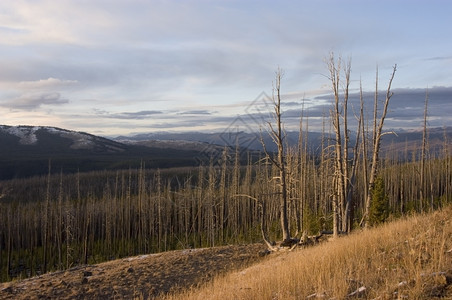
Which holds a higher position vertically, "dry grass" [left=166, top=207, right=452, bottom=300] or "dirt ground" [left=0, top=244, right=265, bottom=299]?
"dry grass" [left=166, top=207, right=452, bottom=300]

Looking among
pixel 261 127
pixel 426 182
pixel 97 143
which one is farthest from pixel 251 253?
pixel 97 143

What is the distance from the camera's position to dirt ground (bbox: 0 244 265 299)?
1285cm

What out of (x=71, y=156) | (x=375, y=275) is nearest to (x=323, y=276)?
(x=375, y=275)

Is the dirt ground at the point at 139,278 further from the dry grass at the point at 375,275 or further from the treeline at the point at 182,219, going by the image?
the treeline at the point at 182,219

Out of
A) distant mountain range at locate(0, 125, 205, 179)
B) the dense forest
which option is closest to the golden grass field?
the dense forest

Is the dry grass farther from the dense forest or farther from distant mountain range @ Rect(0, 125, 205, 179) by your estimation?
distant mountain range @ Rect(0, 125, 205, 179)

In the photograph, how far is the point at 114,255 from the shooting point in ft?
134

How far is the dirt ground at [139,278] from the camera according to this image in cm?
1285

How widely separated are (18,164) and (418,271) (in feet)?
433

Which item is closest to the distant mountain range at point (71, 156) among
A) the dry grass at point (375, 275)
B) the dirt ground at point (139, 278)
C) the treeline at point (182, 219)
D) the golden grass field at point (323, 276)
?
the treeline at point (182, 219)

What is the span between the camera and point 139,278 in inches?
576

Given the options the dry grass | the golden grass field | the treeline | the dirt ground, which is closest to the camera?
the dry grass

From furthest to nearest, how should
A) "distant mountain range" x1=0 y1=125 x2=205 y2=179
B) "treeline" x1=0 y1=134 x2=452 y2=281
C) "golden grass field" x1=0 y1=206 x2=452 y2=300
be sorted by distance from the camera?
"distant mountain range" x1=0 y1=125 x2=205 y2=179 → "treeline" x1=0 y1=134 x2=452 y2=281 → "golden grass field" x1=0 y1=206 x2=452 y2=300

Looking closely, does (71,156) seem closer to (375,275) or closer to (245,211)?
(245,211)
